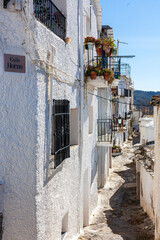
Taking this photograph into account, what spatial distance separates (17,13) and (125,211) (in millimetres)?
10233

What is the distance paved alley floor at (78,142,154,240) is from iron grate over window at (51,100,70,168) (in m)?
3.39

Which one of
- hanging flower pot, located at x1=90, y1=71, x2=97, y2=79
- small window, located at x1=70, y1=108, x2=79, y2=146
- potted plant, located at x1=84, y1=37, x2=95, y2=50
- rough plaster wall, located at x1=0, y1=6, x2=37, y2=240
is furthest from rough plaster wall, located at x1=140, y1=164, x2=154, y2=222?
rough plaster wall, located at x1=0, y1=6, x2=37, y2=240

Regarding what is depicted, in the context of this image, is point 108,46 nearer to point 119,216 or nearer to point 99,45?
point 99,45

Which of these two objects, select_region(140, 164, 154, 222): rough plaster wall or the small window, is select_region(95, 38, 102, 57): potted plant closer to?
the small window

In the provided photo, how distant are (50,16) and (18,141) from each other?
113 inches

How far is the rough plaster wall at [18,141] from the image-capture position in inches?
185

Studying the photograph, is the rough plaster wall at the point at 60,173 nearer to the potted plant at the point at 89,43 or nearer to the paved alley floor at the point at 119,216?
the potted plant at the point at 89,43

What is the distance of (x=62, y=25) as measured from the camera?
22.9 feet

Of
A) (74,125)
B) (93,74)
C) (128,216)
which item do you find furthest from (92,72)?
(128,216)

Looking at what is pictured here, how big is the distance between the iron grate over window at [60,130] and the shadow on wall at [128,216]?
380 cm

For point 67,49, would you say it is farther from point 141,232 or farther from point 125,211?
point 125,211

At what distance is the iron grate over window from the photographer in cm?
581

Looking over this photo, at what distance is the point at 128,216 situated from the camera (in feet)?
38.2

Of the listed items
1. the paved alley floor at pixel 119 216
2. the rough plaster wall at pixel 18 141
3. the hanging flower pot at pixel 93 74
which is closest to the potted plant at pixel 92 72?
the hanging flower pot at pixel 93 74
